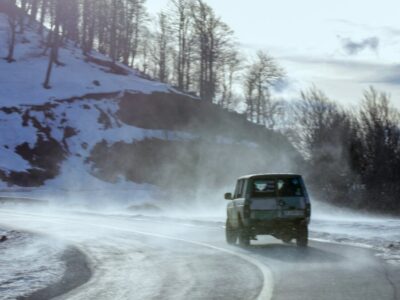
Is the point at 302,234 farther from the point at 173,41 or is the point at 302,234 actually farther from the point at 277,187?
the point at 173,41

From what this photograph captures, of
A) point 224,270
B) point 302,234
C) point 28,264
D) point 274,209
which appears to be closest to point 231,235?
point 274,209

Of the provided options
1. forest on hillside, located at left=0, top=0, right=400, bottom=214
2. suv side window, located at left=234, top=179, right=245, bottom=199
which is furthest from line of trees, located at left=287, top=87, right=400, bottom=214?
suv side window, located at left=234, top=179, right=245, bottom=199

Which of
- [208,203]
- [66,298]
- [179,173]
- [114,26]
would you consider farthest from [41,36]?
[66,298]

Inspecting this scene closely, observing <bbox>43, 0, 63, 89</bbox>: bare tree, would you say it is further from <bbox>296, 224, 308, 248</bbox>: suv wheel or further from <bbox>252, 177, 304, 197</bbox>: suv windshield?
<bbox>296, 224, 308, 248</bbox>: suv wheel

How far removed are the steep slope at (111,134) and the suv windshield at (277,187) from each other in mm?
37771

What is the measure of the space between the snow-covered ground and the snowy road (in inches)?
29.3

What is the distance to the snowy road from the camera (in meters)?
9.20

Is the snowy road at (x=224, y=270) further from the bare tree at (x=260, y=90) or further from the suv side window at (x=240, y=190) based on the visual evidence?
the bare tree at (x=260, y=90)

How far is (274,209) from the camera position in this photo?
17.1 meters

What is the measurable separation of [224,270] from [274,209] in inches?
207

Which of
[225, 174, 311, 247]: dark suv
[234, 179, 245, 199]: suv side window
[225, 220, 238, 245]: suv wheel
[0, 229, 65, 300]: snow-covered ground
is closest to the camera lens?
[0, 229, 65, 300]: snow-covered ground

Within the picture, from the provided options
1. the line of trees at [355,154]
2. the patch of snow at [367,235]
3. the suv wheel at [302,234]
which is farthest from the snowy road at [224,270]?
the line of trees at [355,154]

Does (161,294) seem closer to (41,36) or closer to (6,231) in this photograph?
(6,231)

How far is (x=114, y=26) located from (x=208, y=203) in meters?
41.1
